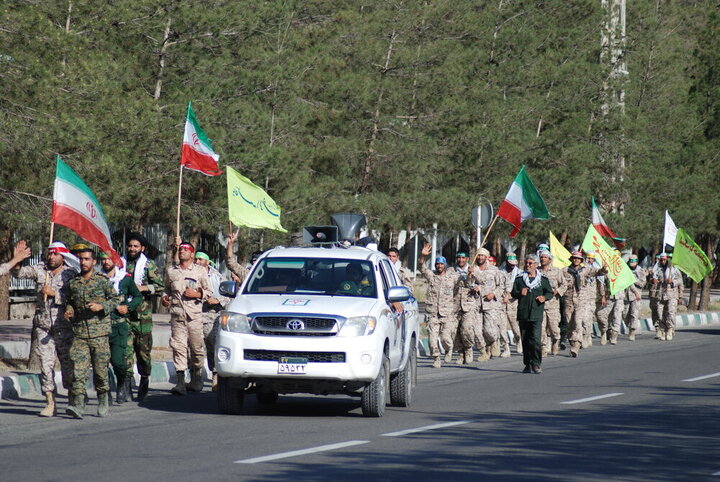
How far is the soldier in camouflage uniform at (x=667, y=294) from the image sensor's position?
3091cm

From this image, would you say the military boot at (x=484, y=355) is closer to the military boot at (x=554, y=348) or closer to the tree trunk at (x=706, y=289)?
the military boot at (x=554, y=348)

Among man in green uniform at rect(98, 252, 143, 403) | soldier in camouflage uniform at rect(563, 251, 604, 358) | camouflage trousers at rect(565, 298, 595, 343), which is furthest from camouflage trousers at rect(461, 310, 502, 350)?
man in green uniform at rect(98, 252, 143, 403)

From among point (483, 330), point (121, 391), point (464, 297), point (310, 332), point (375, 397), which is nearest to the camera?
point (310, 332)

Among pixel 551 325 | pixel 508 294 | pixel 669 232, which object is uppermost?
pixel 669 232

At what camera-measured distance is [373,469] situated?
9750mm

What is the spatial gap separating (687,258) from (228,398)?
70.0 ft

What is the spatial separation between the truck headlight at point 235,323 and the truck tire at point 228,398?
1.77ft

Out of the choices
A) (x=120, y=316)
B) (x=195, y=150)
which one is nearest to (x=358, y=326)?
(x=120, y=316)

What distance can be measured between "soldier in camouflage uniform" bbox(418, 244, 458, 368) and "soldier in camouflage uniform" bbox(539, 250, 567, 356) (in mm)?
1999

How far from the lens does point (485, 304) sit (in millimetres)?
23047

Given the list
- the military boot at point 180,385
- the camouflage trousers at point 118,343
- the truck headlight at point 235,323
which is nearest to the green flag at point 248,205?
the military boot at point 180,385

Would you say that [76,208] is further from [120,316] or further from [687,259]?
[687,259]

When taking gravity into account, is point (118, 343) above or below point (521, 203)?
below

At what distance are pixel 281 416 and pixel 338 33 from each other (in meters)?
19.8
